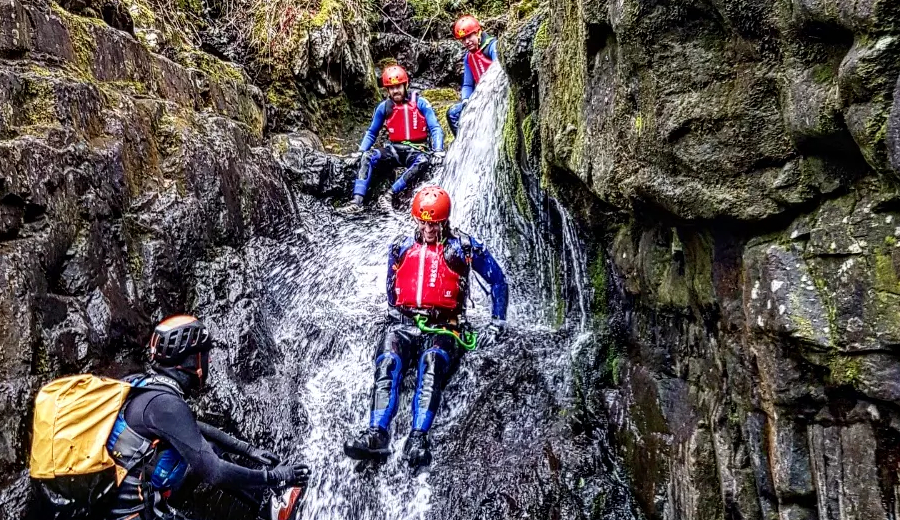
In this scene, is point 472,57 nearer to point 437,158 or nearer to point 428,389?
point 437,158

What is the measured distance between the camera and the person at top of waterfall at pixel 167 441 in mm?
3891

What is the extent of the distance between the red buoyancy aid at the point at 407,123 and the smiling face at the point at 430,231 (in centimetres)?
461

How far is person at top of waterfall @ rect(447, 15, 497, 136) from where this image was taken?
38.1 feet

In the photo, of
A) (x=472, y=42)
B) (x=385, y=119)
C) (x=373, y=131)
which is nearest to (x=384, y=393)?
(x=373, y=131)

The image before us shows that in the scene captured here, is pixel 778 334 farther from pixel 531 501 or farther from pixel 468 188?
pixel 468 188

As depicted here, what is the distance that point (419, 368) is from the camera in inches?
242

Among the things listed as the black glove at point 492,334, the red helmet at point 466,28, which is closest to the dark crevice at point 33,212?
the black glove at point 492,334

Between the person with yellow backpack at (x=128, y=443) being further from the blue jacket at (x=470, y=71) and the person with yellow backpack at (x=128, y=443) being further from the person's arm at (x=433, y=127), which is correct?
the blue jacket at (x=470, y=71)

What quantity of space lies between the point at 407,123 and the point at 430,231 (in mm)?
4715

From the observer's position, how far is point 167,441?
392cm

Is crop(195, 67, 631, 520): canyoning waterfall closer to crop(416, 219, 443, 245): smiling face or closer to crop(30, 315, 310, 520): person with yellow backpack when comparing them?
crop(416, 219, 443, 245): smiling face

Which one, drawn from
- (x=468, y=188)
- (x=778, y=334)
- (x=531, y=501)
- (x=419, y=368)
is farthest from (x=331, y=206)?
(x=778, y=334)

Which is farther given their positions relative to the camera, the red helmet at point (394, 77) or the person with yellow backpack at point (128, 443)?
the red helmet at point (394, 77)

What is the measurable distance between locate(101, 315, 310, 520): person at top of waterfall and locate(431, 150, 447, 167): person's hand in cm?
679
